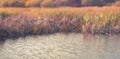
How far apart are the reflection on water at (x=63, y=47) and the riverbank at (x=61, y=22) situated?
67cm

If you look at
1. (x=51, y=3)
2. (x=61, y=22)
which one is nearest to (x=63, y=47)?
(x=61, y=22)

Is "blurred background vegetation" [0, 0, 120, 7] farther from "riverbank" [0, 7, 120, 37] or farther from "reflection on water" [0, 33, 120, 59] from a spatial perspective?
"reflection on water" [0, 33, 120, 59]

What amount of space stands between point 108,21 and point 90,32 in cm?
124

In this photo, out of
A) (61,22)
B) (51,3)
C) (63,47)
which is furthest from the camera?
(51,3)

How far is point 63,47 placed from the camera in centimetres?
1841

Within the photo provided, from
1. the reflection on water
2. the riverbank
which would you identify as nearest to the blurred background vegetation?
the riverbank

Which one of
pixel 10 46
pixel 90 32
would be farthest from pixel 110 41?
pixel 10 46

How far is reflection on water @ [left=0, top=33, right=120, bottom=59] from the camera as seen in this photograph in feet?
55.3

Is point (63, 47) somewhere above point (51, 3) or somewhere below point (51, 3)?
below

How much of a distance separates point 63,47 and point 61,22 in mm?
4281

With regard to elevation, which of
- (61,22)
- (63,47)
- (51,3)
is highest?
(51,3)

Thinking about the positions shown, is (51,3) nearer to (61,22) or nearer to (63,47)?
(61,22)

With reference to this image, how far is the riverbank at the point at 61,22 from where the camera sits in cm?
2125

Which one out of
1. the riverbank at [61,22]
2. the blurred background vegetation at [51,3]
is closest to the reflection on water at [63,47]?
the riverbank at [61,22]
